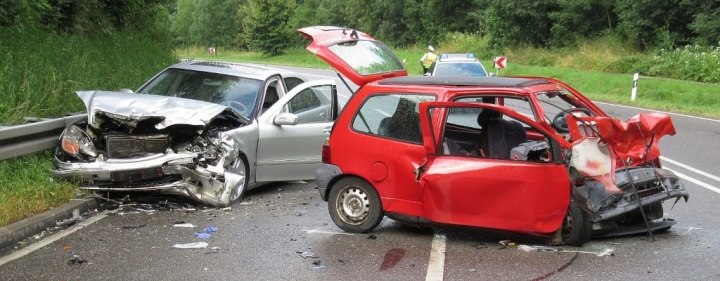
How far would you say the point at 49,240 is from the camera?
23.3ft

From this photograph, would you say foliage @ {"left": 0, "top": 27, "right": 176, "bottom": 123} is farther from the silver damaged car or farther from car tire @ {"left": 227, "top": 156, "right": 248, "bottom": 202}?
car tire @ {"left": 227, "top": 156, "right": 248, "bottom": 202}

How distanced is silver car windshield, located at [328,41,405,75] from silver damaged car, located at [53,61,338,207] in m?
1.26

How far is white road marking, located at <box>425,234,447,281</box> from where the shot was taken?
605 cm

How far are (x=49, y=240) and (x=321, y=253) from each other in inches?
96.8

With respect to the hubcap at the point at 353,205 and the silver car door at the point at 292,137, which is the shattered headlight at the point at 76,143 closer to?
the silver car door at the point at 292,137

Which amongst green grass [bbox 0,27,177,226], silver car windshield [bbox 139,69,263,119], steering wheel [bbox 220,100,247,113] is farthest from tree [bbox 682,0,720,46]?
steering wheel [bbox 220,100,247,113]

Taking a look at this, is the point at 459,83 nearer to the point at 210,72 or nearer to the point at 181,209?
the point at 181,209

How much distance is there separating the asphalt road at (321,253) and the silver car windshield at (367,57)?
165 centimetres

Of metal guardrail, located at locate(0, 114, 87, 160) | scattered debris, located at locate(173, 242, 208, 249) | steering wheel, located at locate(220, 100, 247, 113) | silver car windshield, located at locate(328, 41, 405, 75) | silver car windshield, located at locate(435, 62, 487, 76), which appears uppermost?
silver car windshield, located at locate(328, 41, 405, 75)

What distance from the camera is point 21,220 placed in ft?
24.0

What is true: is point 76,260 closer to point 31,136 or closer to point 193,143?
point 193,143

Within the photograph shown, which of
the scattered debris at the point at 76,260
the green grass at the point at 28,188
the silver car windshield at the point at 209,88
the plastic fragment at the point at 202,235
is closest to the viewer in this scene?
the scattered debris at the point at 76,260

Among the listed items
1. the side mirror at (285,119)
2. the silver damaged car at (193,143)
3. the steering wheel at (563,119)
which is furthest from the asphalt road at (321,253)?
the side mirror at (285,119)

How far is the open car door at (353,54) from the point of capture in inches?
334
